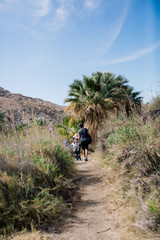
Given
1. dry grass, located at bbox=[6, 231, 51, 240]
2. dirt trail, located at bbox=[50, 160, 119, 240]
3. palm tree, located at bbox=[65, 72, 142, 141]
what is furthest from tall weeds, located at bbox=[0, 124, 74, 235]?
palm tree, located at bbox=[65, 72, 142, 141]

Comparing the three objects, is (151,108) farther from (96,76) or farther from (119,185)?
(96,76)

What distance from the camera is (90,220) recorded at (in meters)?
3.33

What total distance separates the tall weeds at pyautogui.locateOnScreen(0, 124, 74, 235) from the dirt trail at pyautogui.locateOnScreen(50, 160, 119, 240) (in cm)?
35

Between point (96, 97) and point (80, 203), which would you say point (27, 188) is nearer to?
point (80, 203)

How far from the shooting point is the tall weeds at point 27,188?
308 centimetres

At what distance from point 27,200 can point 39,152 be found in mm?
1879

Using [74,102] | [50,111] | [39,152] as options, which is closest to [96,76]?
[74,102]

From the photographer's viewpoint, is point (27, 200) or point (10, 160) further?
point (10, 160)

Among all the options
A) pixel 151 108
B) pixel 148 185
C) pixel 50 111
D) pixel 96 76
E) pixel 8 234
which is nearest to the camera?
pixel 8 234

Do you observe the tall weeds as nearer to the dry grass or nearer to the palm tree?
the dry grass

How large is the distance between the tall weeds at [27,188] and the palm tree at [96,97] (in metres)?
8.56

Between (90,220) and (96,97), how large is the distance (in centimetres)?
1067

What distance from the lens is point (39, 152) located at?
5.00m

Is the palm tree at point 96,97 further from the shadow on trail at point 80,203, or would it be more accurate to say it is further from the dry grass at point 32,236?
the dry grass at point 32,236
